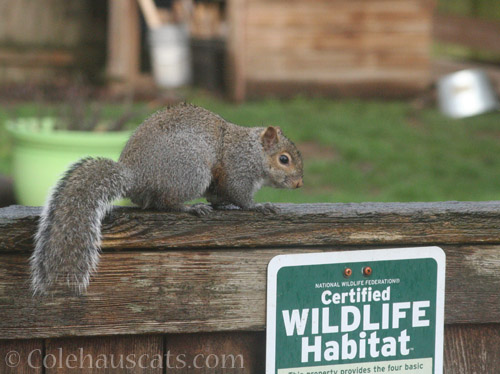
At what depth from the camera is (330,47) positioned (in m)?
6.61

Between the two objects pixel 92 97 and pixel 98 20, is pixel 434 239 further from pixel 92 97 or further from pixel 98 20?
pixel 98 20

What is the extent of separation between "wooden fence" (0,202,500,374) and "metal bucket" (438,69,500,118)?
3.86 m

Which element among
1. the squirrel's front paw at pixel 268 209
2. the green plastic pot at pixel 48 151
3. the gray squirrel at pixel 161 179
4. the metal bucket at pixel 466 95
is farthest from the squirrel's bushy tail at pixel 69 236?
the metal bucket at pixel 466 95

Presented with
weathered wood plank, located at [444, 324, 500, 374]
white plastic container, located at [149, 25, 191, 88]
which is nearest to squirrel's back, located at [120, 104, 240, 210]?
weathered wood plank, located at [444, 324, 500, 374]

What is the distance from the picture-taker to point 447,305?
1356 millimetres

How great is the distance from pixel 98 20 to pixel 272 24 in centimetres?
205

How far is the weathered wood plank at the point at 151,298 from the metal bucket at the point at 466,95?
402 centimetres

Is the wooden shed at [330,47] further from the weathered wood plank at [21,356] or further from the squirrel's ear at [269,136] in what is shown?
the weathered wood plank at [21,356]

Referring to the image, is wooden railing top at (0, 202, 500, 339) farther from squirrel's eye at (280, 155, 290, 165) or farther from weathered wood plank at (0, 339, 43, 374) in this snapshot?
squirrel's eye at (280, 155, 290, 165)

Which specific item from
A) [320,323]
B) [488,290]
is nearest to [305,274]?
[320,323]

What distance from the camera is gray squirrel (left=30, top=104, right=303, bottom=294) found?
3.90 feet

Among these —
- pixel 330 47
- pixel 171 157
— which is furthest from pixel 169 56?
pixel 171 157

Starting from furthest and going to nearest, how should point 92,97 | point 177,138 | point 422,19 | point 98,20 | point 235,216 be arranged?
point 98,20 → point 422,19 → point 92,97 → point 177,138 → point 235,216

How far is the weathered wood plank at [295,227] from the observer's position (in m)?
1.23
